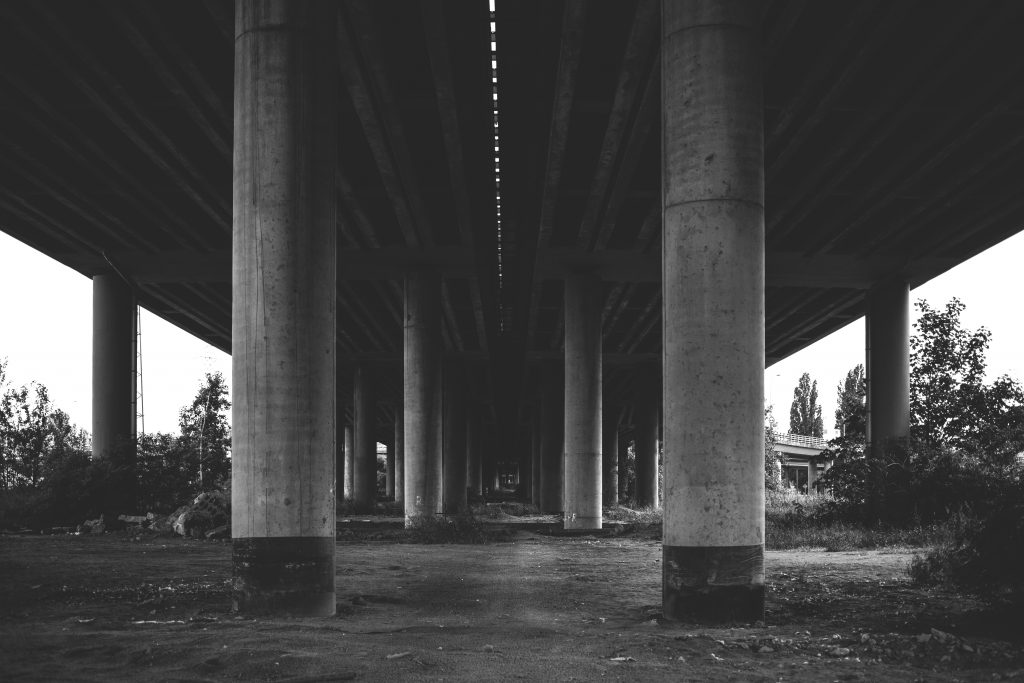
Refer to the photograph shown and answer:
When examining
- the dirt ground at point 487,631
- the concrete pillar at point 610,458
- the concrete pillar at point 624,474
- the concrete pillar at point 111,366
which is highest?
the concrete pillar at point 111,366

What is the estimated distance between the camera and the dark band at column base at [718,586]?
9.37 m

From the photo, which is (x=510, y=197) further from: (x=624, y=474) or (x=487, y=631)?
(x=624, y=474)

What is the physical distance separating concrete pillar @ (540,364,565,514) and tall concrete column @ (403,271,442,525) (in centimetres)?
1946

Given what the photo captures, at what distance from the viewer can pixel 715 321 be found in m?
9.63

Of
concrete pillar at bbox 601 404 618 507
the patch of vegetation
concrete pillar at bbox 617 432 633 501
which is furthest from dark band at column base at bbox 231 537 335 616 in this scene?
concrete pillar at bbox 617 432 633 501

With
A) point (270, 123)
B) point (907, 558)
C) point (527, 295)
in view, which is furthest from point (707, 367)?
point (527, 295)

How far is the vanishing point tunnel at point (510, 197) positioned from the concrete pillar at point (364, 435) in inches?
402

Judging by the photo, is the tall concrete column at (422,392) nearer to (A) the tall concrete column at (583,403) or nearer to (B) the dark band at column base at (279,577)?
(A) the tall concrete column at (583,403)

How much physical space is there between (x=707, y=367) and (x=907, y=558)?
8.92 m

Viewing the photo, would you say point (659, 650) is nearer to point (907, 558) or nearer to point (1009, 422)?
point (907, 558)

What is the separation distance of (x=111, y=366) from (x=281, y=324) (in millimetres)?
21692

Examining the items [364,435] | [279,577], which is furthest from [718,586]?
[364,435]

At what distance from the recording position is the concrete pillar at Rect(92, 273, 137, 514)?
29.2 metres

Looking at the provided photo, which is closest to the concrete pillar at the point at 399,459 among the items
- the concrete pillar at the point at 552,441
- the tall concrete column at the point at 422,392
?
the concrete pillar at the point at 552,441
